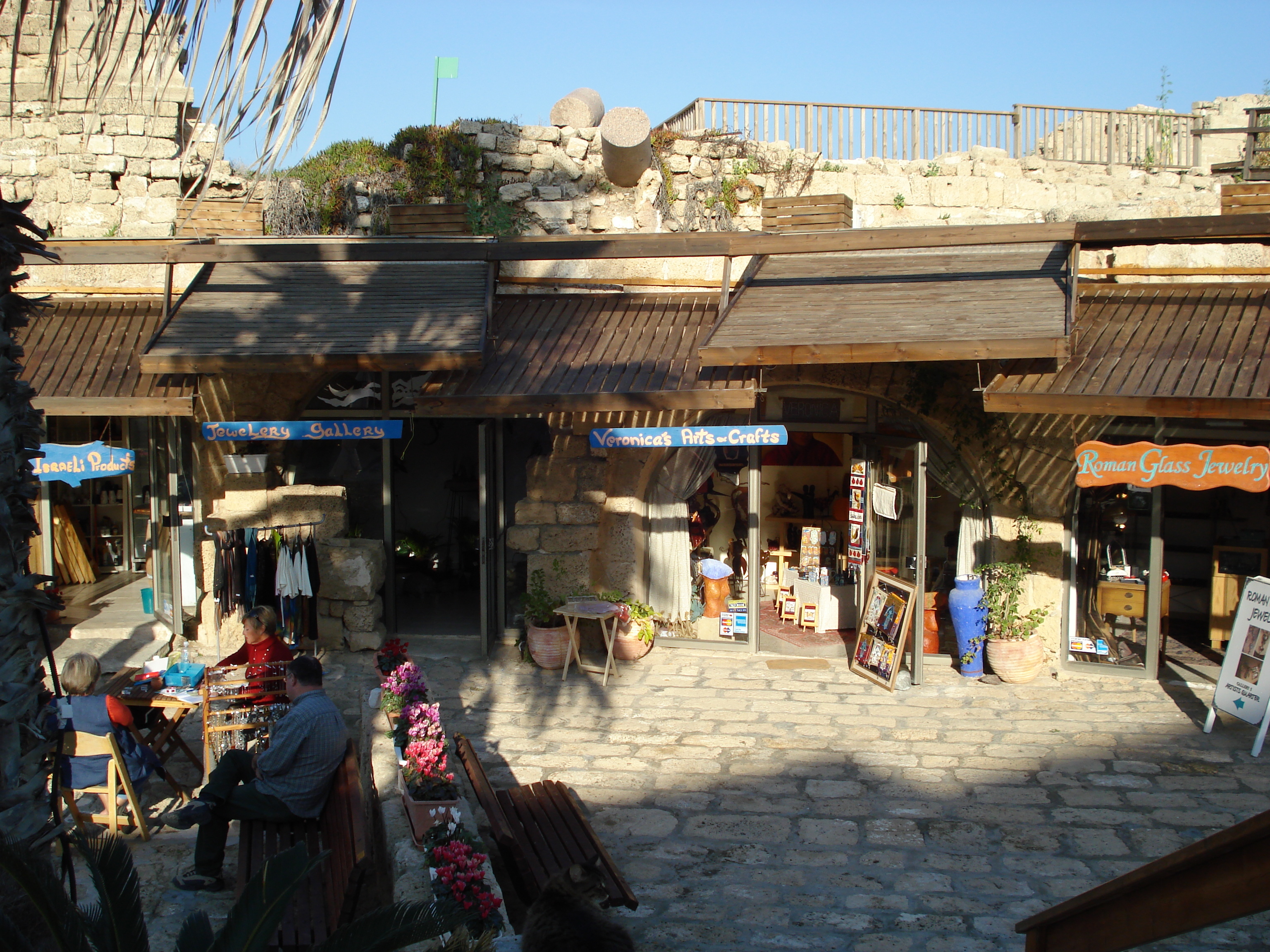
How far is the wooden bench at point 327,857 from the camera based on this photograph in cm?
451

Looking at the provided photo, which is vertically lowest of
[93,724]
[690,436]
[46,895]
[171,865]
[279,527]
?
[171,865]

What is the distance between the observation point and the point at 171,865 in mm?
5754

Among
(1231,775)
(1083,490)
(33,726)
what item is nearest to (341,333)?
(33,726)

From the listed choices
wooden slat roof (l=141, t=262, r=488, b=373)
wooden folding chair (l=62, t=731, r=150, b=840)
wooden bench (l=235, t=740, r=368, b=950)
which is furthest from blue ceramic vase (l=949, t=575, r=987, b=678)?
wooden folding chair (l=62, t=731, r=150, b=840)

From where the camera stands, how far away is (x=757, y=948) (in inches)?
187

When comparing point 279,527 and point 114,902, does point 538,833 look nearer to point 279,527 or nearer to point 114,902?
point 114,902

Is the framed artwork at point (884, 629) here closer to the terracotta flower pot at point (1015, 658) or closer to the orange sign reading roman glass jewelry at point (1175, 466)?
the terracotta flower pot at point (1015, 658)

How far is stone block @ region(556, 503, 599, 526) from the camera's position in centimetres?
958

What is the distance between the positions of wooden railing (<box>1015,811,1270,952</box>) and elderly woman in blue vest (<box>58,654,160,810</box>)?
539 cm

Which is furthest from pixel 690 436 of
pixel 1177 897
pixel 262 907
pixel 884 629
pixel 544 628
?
pixel 1177 897

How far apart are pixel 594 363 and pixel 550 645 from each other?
8.66ft

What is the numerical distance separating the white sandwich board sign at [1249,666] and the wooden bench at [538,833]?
5001 mm

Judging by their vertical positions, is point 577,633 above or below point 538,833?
above

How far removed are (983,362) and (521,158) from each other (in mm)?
6978
